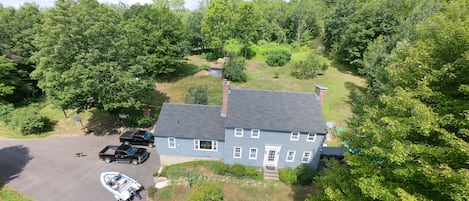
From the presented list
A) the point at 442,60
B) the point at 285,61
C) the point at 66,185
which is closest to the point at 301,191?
the point at 442,60

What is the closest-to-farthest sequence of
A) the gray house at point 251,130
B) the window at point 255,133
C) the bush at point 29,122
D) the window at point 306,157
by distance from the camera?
the gray house at point 251,130
the window at point 255,133
the window at point 306,157
the bush at point 29,122

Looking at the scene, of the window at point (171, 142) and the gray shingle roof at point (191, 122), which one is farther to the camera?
the window at point (171, 142)

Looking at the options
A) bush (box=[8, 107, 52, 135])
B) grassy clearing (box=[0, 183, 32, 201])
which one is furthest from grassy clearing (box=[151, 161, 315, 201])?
bush (box=[8, 107, 52, 135])

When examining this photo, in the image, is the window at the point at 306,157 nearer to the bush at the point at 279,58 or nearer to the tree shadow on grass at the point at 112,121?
the tree shadow on grass at the point at 112,121

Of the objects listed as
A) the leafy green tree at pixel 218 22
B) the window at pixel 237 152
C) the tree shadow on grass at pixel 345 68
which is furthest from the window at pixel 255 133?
the leafy green tree at pixel 218 22

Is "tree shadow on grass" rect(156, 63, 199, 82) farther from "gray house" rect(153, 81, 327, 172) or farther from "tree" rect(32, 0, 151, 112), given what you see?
"gray house" rect(153, 81, 327, 172)

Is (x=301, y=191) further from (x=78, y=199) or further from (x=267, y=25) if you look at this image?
(x=267, y=25)
